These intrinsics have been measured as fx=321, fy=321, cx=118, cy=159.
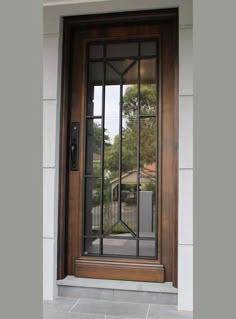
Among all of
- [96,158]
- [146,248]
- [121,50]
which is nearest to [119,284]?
[146,248]

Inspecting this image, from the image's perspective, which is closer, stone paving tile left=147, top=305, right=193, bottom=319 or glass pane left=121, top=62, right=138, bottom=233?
stone paving tile left=147, top=305, right=193, bottom=319

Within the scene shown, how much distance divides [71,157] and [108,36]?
1090mm

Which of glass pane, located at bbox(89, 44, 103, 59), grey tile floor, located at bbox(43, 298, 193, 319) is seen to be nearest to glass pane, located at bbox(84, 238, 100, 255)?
grey tile floor, located at bbox(43, 298, 193, 319)

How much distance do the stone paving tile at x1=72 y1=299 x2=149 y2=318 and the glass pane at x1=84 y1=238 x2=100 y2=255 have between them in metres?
0.39

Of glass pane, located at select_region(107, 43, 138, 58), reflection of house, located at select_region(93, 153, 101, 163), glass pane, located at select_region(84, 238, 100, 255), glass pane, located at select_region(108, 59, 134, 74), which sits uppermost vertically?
glass pane, located at select_region(107, 43, 138, 58)

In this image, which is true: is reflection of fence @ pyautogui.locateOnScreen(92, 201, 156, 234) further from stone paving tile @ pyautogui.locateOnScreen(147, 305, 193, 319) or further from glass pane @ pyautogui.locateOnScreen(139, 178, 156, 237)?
stone paving tile @ pyautogui.locateOnScreen(147, 305, 193, 319)

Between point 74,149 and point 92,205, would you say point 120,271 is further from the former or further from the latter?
point 74,149

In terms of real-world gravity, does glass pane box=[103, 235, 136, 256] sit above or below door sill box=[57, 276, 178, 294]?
above

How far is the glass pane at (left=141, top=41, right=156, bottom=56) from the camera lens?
8.91 feet

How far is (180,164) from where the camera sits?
97.6 inches

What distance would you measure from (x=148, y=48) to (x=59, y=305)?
2212mm

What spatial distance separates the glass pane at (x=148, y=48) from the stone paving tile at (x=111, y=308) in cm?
204

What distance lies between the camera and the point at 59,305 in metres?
2.51
